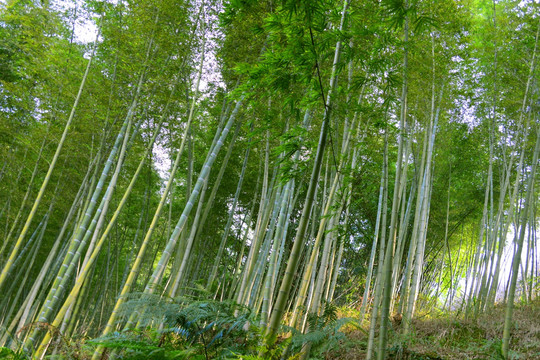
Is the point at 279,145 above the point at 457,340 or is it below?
above

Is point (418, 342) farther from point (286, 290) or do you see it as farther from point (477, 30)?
point (477, 30)

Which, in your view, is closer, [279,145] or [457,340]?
[279,145]

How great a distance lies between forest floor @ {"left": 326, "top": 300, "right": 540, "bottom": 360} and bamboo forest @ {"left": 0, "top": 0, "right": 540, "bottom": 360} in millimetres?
23

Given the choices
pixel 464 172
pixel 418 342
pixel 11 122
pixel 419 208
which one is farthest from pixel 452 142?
pixel 11 122

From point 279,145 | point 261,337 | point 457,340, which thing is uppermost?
point 279,145

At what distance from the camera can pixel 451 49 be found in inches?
193

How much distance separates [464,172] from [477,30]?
281 centimetres

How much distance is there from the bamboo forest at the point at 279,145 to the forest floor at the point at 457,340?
23mm

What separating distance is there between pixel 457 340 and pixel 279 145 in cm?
304

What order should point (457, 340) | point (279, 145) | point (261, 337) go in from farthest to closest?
point (457, 340) < point (279, 145) < point (261, 337)

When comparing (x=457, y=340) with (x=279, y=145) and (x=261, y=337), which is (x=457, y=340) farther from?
(x=261, y=337)

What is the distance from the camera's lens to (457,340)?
409 centimetres

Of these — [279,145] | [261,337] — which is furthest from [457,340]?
[261,337]

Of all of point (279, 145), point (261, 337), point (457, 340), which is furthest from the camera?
point (457, 340)
